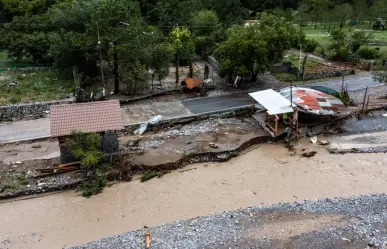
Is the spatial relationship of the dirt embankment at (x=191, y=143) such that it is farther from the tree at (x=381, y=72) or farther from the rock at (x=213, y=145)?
the tree at (x=381, y=72)

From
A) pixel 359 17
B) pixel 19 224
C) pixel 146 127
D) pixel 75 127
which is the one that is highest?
pixel 359 17

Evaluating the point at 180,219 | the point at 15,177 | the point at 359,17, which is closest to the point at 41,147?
the point at 15,177

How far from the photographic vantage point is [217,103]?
97.3ft

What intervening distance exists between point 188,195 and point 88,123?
6939 millimetres

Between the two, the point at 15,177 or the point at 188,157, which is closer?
the point at 15,177

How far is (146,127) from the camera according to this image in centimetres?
2592

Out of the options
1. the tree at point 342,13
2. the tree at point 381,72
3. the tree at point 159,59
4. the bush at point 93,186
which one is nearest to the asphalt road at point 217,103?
the tree at point 159,59

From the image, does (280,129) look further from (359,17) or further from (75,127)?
(359,17)

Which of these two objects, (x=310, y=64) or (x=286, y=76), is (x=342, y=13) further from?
(x=286, y=76)

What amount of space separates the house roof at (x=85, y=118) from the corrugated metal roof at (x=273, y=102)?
10280mm

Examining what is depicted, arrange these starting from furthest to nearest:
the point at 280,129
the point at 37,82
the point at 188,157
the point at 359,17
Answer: the point at 359,17
the point at 37,82
the point at 280,129
the point at 188,157

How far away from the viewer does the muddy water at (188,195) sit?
17328 millimetres

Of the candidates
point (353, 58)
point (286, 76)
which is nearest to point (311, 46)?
point (353, 58)

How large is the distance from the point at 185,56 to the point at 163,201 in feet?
68.5
